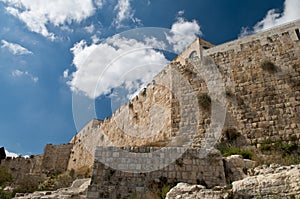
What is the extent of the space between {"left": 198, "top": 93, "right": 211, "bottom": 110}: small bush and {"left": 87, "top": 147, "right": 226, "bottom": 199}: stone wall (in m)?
4.58

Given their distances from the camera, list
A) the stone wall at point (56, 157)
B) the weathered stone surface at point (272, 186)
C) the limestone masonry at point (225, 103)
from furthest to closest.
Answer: the stone wall at point (56, 157) → the limestone masonry at point (225, 103) → the weathered stone surface at point (272, 186)

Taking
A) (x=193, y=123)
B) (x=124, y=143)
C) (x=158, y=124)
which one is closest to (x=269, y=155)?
(x=193, y=123)

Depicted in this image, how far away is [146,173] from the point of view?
6.11 m

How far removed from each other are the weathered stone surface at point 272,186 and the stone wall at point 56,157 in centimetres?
2569

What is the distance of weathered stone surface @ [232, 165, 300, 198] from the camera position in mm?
3543

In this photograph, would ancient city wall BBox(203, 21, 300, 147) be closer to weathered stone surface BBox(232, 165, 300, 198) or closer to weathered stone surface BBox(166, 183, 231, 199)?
weathered stone surface BBox(166, 183, 231, 199)

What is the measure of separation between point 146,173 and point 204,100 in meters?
5.81

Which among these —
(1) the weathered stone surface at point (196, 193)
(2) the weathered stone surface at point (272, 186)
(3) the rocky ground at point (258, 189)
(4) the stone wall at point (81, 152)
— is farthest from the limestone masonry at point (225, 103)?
(4) the stone wall at point (81, 152)

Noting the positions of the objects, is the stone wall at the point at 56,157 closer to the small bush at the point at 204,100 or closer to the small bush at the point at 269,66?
the small bush at the point at 204,100

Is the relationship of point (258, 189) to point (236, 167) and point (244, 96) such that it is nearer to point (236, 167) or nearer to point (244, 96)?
point (236, 167)

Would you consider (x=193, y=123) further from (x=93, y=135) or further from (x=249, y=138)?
(x=93, y=135)

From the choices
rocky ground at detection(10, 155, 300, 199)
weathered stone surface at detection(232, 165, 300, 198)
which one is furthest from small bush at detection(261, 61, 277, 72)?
weathered stone surface at detection(232, 165, 300, 198)

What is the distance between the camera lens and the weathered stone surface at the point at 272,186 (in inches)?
139

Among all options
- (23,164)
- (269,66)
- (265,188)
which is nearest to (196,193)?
(265,188)
